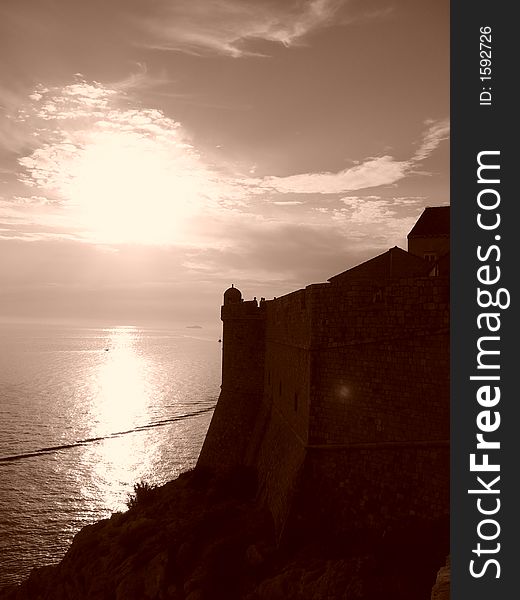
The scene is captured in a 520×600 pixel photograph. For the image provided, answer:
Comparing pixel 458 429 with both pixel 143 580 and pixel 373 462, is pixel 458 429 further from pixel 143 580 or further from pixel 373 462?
pixel 143 580

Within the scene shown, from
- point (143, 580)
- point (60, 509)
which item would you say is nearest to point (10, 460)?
point (60, 509)

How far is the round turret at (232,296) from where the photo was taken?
93.5 feet

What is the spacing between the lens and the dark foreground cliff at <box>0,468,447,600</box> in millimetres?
12344

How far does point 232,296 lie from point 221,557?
15137mm

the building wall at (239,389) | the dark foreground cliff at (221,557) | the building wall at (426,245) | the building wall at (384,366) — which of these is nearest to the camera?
the dark foreground cliff at (221,557)

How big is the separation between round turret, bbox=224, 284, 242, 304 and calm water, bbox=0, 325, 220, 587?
19.9m

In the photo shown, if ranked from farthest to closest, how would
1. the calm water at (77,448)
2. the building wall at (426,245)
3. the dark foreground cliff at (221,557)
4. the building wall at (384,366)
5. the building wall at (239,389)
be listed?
the calm water at (77,448) → the building wall at (426,245) → the building wall at (239,389) → the building wall at (384,366) → the dark foreground cliff at (221,557)

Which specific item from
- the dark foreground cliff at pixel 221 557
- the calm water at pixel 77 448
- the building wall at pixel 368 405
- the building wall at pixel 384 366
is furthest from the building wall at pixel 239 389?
the calm water at pixel 77 448

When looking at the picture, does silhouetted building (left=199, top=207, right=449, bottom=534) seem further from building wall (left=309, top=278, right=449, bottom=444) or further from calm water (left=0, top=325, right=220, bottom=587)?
calm water (left=0, top=325, right=220, bottom=587)

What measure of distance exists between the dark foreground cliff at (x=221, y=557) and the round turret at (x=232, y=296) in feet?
30.8

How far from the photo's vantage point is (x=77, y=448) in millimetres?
58781

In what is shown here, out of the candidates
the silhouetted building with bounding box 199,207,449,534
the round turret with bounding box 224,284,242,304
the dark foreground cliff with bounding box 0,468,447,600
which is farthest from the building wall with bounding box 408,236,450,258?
the dark foreground cliff with bounding box 0,468,447,600

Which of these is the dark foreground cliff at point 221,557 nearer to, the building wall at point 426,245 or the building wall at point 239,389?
the building wall at point 239,389

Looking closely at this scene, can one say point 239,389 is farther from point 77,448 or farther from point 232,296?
point 77,448
